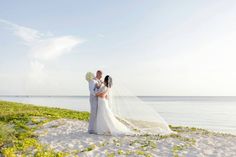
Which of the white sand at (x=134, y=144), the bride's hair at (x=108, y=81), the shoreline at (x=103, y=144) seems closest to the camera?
the shoreline at (x=103, y=144)

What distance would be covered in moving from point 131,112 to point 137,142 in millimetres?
3203

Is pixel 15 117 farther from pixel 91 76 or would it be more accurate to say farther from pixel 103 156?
pixel 103 156

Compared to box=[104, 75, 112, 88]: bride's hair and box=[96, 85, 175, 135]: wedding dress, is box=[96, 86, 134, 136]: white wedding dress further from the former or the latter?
box=[104, 75, 112, 88]: bride's hair

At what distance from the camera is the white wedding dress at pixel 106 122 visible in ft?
48.0

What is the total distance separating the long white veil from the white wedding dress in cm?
91

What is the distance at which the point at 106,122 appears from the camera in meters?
14.7

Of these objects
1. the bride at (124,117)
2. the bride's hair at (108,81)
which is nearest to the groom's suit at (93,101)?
the bride at (124,117)

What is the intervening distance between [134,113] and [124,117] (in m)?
0.60

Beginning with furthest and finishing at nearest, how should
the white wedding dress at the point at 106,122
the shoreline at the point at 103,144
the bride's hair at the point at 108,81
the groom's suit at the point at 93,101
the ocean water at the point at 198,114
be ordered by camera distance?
1. the ocean water at the point at 198,114
2. the bride's hair at the point at 108,81
3. the groom's suit at the point at 93,101
4. the white wedding dress at the point at 106,122
5. the shoreline at the point at 103,144

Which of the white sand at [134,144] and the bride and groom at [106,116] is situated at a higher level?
the bride and groom at [106,116]

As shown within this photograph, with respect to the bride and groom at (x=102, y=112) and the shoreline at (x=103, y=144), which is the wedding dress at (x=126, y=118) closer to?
the bride and groom at (x=102, y=112)

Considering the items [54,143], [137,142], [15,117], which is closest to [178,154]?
[137,142]

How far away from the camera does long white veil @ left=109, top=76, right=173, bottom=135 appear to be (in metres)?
16.0

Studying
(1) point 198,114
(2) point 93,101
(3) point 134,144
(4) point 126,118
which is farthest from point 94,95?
(1) point 198,114
